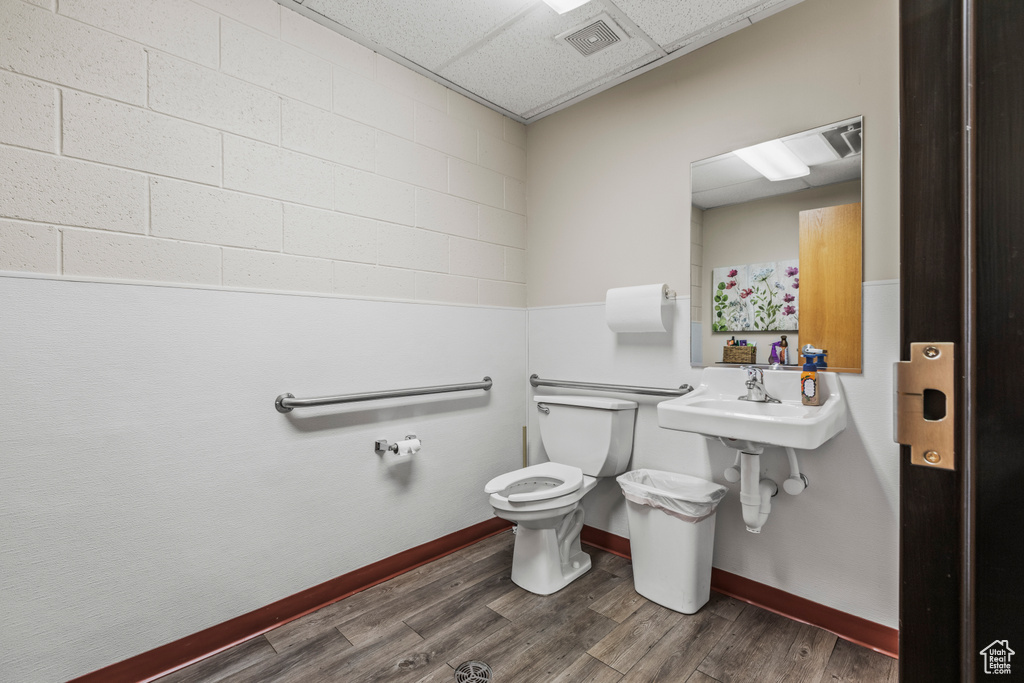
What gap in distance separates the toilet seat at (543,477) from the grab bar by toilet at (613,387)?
0.41 metres

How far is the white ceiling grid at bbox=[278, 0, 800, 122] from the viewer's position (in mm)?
1732

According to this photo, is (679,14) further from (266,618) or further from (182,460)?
(266,618)

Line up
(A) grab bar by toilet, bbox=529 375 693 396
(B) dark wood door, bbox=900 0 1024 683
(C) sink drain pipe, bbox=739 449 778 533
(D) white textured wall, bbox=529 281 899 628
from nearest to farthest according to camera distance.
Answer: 1. (B) dark wood door, bbox=900 0 1024 683
2. (D) white textured wall, bbox=529 281 899 628
3. (C) sink drain pipe, bbox=739 449 778 533
4. (A) grab bar by toilet, bbox=529 375 693 396

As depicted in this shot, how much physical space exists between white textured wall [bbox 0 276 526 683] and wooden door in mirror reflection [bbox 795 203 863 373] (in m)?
1.59

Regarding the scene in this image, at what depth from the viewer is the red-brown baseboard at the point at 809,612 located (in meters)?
1.57

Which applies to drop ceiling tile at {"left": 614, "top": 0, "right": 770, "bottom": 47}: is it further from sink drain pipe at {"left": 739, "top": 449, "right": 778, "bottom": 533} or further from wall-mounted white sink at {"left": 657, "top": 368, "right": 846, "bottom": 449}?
sink drain pipe at {"left": 739, "top": 449, "right": 778, "bottom": 533}

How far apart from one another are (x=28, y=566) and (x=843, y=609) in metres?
2.56

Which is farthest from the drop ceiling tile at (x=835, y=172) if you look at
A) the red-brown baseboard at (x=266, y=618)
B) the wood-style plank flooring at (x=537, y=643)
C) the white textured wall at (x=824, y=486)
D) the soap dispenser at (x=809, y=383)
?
the red-brown baseboard at (x=266, y=618)

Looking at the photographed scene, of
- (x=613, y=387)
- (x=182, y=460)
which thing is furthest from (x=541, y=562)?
(x=182, y=460)

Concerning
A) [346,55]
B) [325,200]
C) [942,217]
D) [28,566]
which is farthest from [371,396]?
[942,217]

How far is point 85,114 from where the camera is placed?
135cm

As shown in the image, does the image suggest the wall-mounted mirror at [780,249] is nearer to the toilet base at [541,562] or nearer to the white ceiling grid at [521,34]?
the white ceiling grid at [521,34]

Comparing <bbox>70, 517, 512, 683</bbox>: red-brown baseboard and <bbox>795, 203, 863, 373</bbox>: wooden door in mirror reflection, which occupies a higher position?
<bbox>795, 203, 863, 373</bbox>: wooden door in mirror reflection

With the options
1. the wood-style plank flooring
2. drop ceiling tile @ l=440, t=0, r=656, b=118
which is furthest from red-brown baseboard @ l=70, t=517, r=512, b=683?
drop ceiling tile @ l=440, t=0, r=656, b=118
